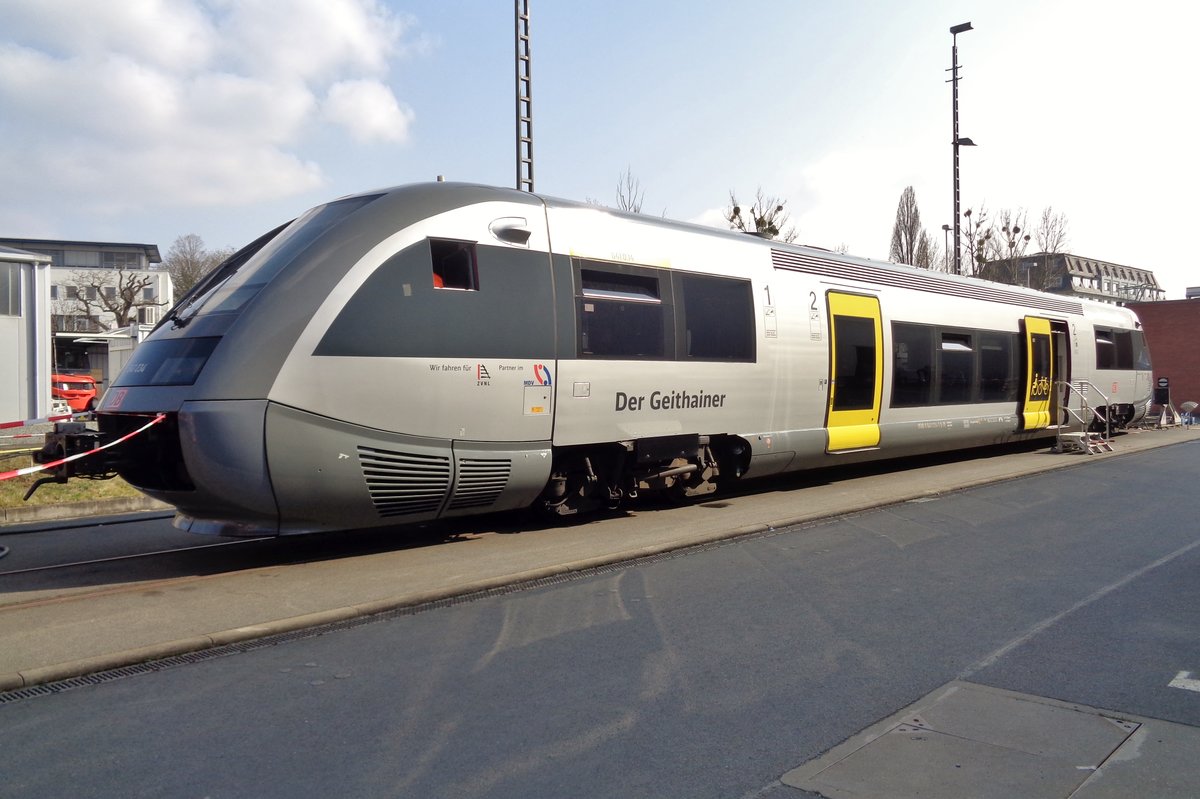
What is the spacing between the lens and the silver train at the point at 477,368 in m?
7.12

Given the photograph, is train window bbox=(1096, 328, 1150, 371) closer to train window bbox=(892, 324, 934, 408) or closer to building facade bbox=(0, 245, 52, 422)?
train window bbox=(892, 324, 934, 408)

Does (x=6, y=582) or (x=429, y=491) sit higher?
(x=429, y=491)

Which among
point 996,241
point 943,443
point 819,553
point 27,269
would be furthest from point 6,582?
point 996,241

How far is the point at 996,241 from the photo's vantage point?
41969 mm

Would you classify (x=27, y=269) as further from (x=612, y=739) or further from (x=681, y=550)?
(x=612, y=739)

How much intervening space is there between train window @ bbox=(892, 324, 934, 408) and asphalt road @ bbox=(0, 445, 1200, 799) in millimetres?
5900

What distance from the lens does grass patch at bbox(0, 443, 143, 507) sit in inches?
462

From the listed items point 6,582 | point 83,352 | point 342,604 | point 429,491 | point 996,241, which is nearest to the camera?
point 342,604


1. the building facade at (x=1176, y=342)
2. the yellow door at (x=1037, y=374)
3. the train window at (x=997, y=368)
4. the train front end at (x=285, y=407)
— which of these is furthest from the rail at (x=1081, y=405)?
the building facade at (x=1176, y=342)

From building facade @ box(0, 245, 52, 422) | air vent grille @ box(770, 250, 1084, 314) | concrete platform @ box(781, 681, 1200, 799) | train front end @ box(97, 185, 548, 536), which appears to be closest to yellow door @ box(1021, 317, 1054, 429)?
air vent grille @ box(770, 250, 1084, 314)

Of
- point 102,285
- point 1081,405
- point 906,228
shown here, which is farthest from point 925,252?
point 102,285

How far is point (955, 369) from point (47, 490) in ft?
46.3

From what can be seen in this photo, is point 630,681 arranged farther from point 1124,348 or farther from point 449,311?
point 1124,348

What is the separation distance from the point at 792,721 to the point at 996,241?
4234 centimetres
